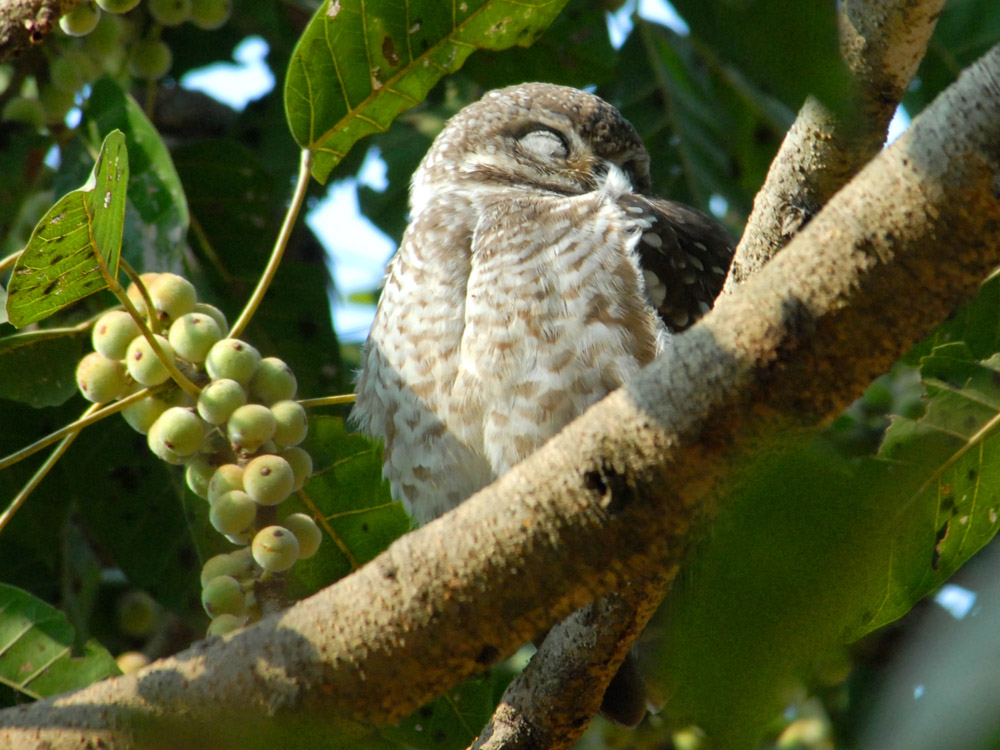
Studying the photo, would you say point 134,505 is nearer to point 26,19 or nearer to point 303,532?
point 303,532

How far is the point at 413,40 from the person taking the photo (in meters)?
2.23

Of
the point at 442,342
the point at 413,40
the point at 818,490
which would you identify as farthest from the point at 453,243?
the point at 818,490

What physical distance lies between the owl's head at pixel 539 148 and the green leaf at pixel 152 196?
33.7 inches

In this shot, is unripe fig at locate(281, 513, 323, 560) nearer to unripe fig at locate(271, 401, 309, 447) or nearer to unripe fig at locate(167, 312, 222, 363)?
unripe fig at locate(271, 401, 309, 447)

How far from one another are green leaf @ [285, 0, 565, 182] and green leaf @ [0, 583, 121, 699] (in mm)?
1046

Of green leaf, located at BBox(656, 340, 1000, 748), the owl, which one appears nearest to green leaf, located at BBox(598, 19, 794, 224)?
the owl

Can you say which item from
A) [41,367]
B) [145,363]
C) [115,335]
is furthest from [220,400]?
[41,367]

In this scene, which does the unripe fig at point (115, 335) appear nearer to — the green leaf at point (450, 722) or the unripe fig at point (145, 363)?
the unripe fig at point (145, 363)

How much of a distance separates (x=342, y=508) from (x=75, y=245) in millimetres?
882

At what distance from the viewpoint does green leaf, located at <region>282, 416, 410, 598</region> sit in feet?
7.72

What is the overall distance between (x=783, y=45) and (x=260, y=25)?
3929 mm

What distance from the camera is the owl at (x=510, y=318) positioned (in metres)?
2.34

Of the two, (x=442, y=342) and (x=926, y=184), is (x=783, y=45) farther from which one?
(x=442, y=342)

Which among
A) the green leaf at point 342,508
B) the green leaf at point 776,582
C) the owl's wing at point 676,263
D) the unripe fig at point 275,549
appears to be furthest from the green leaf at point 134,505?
the green leaf at point 776,582
